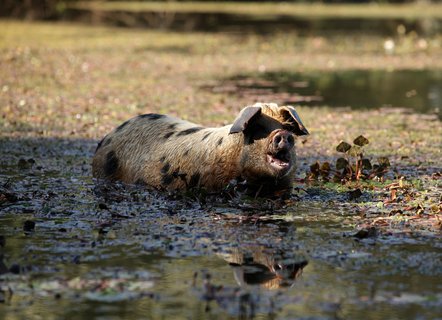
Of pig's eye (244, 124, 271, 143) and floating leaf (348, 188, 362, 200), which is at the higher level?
pig's eye (244, 124, 271, 143)

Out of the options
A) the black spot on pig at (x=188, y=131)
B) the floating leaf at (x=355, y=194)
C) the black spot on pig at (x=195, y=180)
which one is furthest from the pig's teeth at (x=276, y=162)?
the black spot on pig at (x=188, y=131)

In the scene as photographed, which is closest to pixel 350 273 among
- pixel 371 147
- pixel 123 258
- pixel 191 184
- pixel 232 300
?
pixel 232 300

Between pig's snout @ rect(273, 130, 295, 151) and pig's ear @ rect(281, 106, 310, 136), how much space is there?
0.88 ft

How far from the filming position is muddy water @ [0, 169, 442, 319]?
18.8 ft

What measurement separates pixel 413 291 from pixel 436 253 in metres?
1.03

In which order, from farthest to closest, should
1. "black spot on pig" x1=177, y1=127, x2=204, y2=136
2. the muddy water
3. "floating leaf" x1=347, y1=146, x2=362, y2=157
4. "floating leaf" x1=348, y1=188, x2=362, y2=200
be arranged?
"floating leaf" x1=347, y1=146, x2=362, y2=157 < "black spot on pig" x1=177, y1=127, x2=204, y2=136 < "floating leaf" x1=348, y1=188, x2=362, y2=200 < the muddy water

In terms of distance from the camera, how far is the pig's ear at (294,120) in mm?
8445

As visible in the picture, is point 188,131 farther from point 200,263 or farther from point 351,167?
point 200,263

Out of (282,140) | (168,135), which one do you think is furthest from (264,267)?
(168,135)

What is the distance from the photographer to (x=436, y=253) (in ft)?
23.0

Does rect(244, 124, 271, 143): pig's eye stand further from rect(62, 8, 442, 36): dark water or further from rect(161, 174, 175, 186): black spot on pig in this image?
rect(62, 8, 442, 36): dark water

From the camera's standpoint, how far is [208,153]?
872cm

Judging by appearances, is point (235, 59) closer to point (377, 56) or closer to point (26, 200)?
point (377, 56)

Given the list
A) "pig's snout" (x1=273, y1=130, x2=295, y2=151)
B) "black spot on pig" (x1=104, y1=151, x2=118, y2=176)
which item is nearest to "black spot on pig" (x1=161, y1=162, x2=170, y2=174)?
"black spot on pig" (x1=104, y1=151, x2=118, y2=176)
